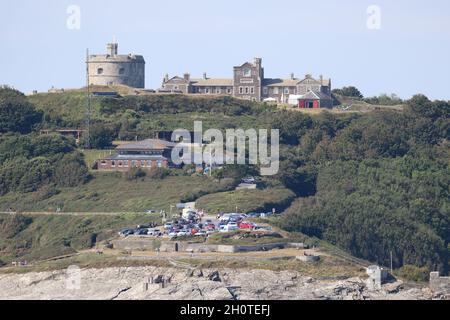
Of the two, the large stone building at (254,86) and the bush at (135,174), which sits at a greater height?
the large stone building at (254,86)

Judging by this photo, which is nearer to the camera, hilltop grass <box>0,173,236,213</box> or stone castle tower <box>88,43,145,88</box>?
hilltop grass <box>0,173,236,213</box>

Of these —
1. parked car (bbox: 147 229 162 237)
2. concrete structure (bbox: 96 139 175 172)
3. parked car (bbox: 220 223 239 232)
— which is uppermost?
concrete structure (bbox: 96 139 175 172)

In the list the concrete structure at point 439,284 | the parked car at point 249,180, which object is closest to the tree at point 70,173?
the parked car at point 249,180

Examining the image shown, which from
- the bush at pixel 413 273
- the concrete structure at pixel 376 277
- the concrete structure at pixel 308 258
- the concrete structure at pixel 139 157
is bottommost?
the bush at pixel 413 273

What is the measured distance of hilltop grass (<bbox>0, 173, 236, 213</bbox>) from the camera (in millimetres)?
122188

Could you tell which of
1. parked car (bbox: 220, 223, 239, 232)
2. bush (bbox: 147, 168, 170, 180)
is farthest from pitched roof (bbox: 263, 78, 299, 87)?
parked car (bbox: 220, 223, 239, 232)

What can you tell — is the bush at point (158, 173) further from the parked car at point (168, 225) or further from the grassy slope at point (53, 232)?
the parked car at point (168, 225)

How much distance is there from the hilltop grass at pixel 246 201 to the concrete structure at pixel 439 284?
17586 mm

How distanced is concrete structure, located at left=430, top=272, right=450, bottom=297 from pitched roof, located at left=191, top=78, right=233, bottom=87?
182 feet

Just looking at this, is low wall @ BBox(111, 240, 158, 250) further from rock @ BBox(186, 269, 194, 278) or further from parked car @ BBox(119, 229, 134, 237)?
rock @ BBox(186, 269, 194, 278)

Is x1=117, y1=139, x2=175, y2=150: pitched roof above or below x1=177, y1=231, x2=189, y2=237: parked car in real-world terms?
above

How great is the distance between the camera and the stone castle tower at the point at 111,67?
155 meters

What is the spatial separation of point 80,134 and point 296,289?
43850mm
